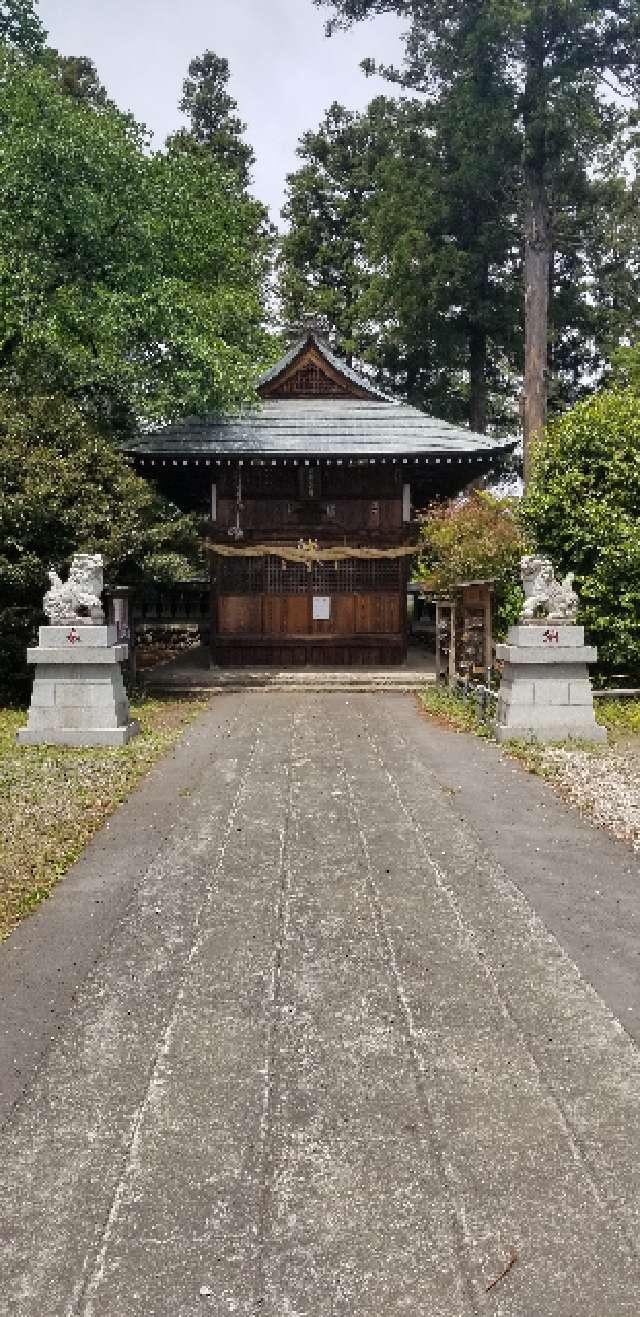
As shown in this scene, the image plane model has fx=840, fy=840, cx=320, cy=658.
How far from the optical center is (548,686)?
11.4 meters

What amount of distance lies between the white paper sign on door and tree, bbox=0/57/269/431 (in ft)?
16.2

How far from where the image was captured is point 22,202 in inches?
588

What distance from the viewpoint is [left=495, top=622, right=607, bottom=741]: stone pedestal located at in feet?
37.1

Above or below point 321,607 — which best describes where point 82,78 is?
above

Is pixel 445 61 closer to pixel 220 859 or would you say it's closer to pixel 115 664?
pixel 115 664

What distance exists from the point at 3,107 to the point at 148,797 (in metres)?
13.9

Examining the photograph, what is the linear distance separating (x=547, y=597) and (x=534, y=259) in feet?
65.0

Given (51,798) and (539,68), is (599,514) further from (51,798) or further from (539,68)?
(539,68)

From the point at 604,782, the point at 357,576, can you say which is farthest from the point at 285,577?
the point at 604,782

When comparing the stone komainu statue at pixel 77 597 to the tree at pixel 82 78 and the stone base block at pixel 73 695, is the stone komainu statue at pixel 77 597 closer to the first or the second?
the stone base block at pixel 73 695

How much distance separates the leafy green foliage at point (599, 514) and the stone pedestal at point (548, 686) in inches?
141

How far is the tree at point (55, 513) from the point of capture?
14258mm

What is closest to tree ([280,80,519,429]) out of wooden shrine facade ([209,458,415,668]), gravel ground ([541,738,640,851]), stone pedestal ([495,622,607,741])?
wooden shrine facade ([209,458,415,668])

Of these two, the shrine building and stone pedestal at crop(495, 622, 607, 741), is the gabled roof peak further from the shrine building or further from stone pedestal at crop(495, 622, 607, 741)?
stone pedestal at crop(495, 622, 607, 741)
